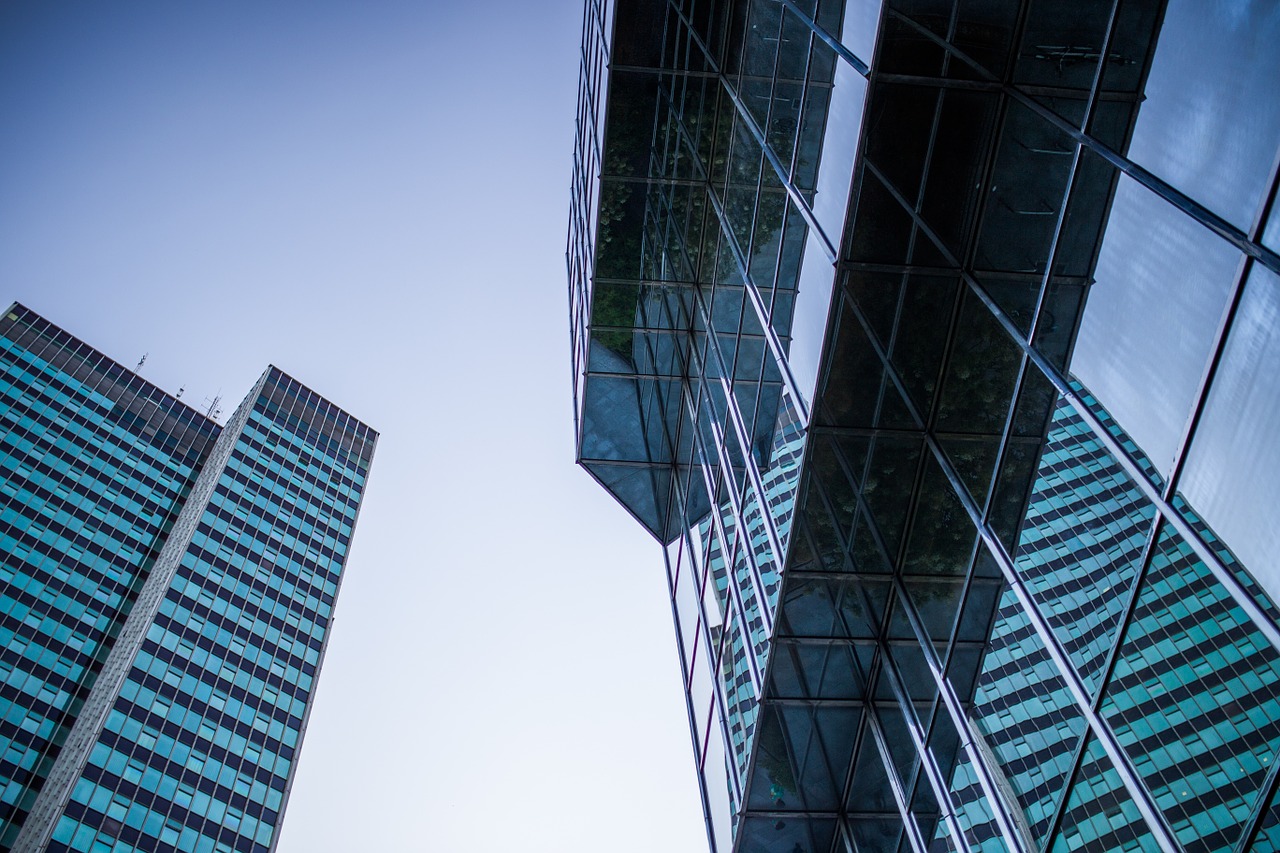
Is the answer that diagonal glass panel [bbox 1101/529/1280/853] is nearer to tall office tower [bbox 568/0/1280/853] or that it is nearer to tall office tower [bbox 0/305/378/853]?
tall office tower [bbox 568/0/1280/853]

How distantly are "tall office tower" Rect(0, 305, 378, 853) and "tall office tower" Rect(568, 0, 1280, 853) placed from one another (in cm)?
9181

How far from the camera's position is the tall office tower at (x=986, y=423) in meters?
6.73

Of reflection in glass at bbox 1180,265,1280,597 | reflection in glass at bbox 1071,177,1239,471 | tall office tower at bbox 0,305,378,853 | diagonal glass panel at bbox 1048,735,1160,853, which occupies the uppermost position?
tall office tower at bbox 0,305,378,853

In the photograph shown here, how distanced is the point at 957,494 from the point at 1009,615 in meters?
1.92

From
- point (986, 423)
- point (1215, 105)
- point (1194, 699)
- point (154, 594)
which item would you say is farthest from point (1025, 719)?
point (154, 594)

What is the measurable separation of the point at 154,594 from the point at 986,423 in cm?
11824

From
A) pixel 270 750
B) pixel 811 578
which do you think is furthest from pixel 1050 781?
pixel 270 750

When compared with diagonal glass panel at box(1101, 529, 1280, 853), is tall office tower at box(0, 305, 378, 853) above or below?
above

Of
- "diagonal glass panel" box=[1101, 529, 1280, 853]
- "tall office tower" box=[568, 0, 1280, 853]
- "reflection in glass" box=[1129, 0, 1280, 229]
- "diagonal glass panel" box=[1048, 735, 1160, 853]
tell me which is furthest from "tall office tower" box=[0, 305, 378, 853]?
"reflection in glass" box=[1129, 0, 1280, 229]

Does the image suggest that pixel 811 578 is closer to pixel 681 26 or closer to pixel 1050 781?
pixel 1050 781

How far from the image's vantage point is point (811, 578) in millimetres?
14125

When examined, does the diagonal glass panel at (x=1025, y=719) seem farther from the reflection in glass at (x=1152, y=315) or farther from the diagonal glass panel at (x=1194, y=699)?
the reflection in glass at (x=1152, y=315)

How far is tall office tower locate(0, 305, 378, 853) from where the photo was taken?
94.8 metres

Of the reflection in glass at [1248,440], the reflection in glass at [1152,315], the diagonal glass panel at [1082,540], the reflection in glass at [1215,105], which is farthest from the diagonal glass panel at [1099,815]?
the reflection in glass at [1215,105]
